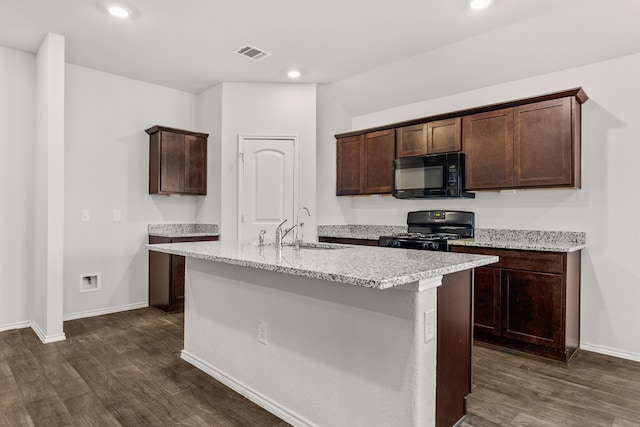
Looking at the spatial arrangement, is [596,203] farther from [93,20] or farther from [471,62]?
[93,20]

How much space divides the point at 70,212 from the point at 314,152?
2722mm

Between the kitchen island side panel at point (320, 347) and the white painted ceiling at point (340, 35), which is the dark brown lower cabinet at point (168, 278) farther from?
the white painted ceiling at point (340, 35)

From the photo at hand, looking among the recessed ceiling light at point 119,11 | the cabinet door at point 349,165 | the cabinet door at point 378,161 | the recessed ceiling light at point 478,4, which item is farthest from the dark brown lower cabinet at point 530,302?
the recessed ceiling light at point 119,11

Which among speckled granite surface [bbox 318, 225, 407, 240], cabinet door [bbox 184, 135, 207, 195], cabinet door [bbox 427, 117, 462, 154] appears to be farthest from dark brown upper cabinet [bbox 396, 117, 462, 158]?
cabinet door [bbox 184, 135, 207, 195]

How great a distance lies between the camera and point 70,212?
408 cm

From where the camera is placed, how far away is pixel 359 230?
196 inches

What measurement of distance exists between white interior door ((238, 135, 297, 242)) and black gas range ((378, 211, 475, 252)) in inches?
51.5

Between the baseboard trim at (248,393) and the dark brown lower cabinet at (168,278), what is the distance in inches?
55.9

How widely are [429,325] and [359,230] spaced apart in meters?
3.35

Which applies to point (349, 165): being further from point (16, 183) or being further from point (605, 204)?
point (16, 183)

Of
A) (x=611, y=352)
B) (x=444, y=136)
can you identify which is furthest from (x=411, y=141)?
(x=611, y=352)

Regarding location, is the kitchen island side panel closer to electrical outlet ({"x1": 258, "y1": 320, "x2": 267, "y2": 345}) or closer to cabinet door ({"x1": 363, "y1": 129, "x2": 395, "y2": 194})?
electrical outlet ({"x1": 258, "y1": 320, "x2": 267, "y2": 345})

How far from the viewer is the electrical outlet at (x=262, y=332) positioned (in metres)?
2.25

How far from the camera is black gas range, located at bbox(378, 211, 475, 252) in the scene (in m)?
3.65
